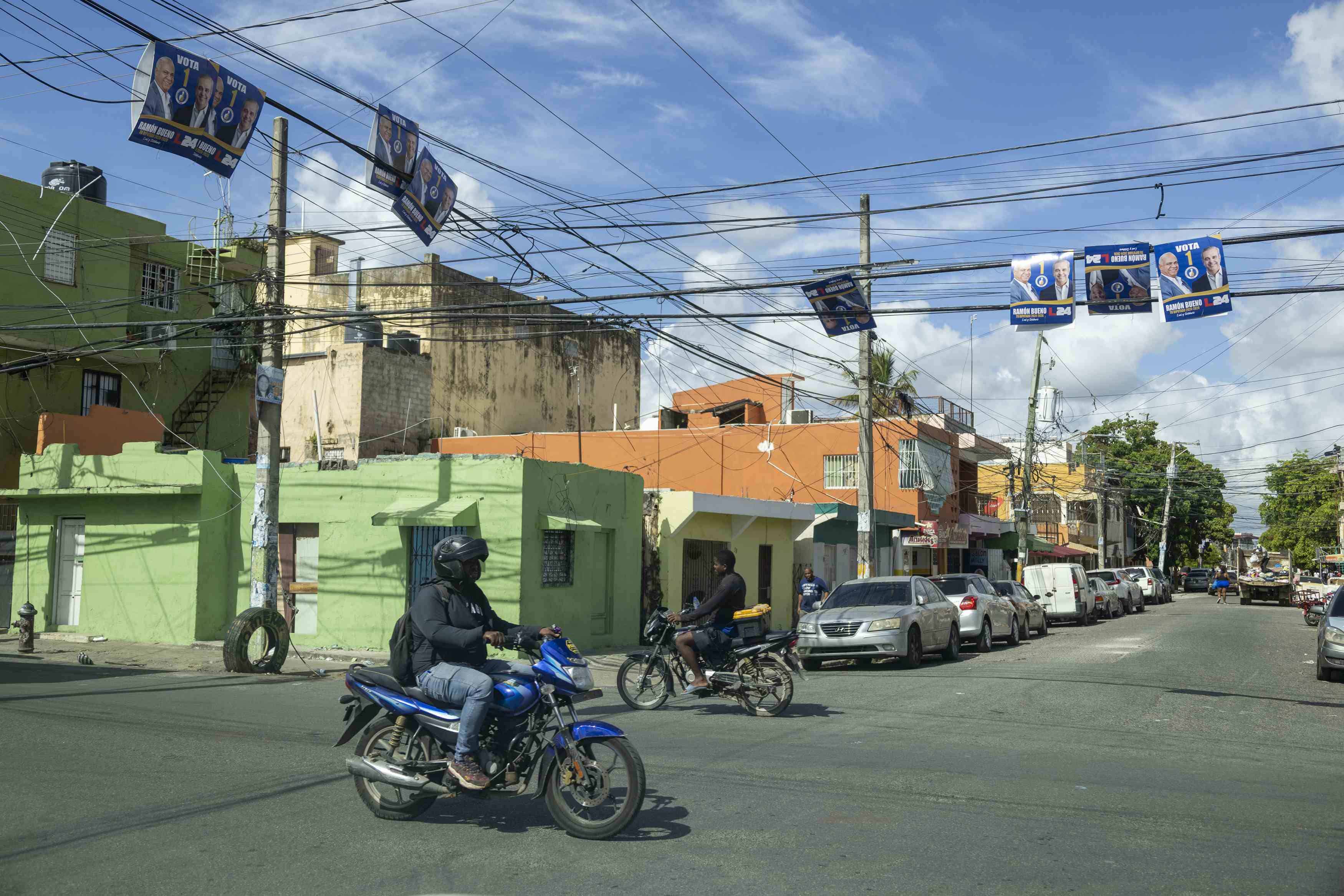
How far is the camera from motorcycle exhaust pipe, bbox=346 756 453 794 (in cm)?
682

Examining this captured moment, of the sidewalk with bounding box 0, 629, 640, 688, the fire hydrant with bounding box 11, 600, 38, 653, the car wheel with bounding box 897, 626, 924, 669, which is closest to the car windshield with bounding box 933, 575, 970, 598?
the car wheel with bounding box 897, 626, 924, 669

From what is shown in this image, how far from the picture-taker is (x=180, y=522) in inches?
852

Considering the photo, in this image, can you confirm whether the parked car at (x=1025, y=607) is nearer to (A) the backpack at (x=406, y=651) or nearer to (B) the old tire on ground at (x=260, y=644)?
(B) the old tire on ground at (x=260, y=644)

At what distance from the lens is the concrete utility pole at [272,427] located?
17359 millimetres

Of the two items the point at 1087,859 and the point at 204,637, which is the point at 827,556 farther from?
the point at 1087,859

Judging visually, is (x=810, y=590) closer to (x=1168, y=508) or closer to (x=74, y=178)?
(x=74, y=178)

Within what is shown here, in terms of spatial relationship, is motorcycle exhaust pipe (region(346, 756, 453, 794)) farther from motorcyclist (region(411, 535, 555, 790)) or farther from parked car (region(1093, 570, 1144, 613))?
parked car (region(1093, 570, 1144, 613))

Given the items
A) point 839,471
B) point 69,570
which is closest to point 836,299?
point 69,570

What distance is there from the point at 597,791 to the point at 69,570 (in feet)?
66.1

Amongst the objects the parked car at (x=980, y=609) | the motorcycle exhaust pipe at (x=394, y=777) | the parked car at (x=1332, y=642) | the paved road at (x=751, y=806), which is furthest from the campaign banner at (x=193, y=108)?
the parked car at (x=1332, y=642)

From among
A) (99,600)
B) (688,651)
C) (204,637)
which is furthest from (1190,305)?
(99,600)

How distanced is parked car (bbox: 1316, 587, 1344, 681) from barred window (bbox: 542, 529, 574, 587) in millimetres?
12498

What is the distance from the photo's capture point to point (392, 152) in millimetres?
14320

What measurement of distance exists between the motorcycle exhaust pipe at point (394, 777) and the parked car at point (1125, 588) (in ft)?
134
